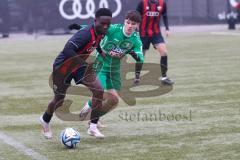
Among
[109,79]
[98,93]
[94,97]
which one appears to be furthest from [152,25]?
[98,93]

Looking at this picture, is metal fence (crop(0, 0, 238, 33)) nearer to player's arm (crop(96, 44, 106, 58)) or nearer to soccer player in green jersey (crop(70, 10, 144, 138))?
soccer player in green jersey (crop(70, 10, 144, 138))

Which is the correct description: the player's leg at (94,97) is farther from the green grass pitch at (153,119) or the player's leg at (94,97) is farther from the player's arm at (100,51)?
the player's arm at (100,51)

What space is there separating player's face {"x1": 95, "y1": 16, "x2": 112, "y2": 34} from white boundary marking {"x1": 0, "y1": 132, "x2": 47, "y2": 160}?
1636 mm

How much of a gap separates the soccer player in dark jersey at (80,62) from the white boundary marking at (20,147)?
1.46 ft

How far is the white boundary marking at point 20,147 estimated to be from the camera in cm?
788

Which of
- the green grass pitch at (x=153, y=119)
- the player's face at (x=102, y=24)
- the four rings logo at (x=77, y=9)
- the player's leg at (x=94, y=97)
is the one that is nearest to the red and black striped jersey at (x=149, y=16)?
the green grass pitch at (x=153, y=119)

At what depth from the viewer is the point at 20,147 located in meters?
8.41

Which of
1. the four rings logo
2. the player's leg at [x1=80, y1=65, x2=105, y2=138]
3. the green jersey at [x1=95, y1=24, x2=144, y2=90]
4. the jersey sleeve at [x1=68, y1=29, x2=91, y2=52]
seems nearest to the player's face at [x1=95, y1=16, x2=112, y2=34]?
the jersey sleeve at [x1=68, y1=29, x2=91, y2=52]

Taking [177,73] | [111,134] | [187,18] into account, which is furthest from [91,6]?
[111,134]

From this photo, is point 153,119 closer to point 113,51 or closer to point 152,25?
point 113,51

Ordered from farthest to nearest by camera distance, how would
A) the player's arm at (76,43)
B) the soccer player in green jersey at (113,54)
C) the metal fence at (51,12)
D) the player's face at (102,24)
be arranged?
the metal fence at (51,12) → the soccer player in green jersey at (113,54) → the player's face at (102,24) → the player's arm at (76,43)

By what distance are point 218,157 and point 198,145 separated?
2.18 feet

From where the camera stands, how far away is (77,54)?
337 inches

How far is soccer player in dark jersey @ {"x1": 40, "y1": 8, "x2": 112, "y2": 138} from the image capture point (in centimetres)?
A: 849
